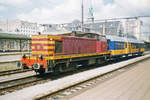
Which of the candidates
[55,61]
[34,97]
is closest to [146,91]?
[34,97]

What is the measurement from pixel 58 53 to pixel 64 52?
639mm

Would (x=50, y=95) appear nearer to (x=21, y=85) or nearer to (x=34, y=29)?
(x=21, y=85)

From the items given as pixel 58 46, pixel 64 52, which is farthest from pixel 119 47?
pixel 58 46

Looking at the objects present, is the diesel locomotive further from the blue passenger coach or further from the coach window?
the blue passenger coach

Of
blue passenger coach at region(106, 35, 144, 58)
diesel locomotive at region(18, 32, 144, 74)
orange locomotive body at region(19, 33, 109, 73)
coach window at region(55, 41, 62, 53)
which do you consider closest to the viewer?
orange locomotive body at region(19, 33, 109, 73)

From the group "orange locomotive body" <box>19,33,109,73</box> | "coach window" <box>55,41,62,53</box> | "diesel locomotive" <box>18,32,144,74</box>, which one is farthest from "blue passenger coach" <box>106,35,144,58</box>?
"coach window" <box>55,41,62,53</box>

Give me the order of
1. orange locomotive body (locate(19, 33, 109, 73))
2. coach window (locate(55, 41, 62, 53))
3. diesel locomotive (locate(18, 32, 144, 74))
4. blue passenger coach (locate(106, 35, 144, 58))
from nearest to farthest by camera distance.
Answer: orange locomotive body (locate(19, 33, 109, 73)) → diesel locomotive (locate(18, 32, 144, 74)) → coach window (locate(55, 41, 62, 53)) → blue passenger coach (locate(106, 35, 144, 58))

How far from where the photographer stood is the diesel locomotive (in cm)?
894

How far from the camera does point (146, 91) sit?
6.35 metres

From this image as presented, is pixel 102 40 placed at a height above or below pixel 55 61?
above

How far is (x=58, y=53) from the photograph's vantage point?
31.9ft

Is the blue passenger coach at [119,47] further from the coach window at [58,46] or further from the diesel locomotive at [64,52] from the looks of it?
the coach window at [58,46]

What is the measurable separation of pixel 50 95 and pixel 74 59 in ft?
17.3

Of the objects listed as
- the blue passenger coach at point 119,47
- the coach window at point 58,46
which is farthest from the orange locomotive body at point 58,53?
the blue passenger coach at point 119,47
